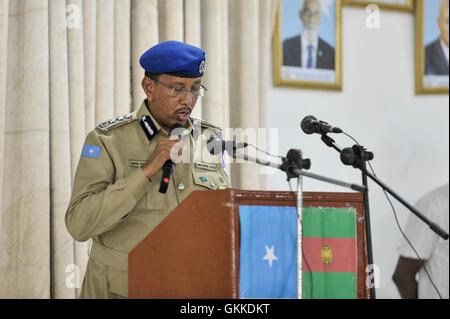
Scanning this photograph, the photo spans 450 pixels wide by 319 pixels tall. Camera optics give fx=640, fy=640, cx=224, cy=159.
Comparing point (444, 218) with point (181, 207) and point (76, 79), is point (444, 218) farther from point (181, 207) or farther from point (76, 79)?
point (181, 207)

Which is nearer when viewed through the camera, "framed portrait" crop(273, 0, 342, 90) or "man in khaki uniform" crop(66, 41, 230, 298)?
"man in khaki uniform" crop(66, 41, 230, 298)

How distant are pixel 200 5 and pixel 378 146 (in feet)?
5.19

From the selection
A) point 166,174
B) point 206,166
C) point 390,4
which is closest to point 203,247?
point 166,174

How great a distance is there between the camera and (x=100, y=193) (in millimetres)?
1928

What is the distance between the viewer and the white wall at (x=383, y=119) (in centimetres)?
410

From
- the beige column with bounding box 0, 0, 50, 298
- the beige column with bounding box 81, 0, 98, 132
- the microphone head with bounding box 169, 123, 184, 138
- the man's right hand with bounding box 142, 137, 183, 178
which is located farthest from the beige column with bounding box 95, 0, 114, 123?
the man's right hand with bounding box 142, 137, 183, 178

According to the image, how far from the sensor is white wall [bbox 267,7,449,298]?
4098mm

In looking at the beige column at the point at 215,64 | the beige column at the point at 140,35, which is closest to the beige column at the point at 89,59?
the beige column at the point at 140,35

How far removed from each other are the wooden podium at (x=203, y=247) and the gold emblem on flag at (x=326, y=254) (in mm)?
91

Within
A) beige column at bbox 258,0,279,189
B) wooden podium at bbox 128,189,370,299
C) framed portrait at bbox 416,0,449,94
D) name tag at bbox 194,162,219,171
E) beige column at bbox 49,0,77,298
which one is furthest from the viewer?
framed portrait at bbox 416,0,449,94

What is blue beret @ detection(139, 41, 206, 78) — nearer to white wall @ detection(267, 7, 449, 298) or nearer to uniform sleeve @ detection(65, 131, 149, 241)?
uniform sleeve @ detection(65, 131, 149, 241)

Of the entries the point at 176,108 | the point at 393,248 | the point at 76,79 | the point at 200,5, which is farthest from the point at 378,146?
the point at 176,108

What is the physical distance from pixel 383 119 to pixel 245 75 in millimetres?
1194

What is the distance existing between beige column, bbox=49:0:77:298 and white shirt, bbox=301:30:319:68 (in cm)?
166
